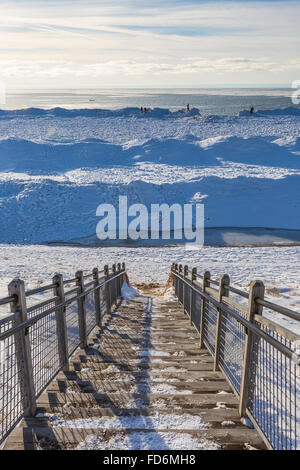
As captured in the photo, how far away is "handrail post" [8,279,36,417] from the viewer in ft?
10.9

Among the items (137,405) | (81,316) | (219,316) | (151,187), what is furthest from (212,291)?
(151,187)

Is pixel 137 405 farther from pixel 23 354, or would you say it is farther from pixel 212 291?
pixel 212 291

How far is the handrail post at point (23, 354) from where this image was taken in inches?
131

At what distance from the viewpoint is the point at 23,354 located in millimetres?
3422

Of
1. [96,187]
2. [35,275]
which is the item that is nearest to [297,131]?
[96,187]

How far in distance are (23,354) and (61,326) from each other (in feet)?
4.02

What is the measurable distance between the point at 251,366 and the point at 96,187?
2975 cm

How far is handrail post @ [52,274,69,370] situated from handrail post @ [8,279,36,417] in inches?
42.4

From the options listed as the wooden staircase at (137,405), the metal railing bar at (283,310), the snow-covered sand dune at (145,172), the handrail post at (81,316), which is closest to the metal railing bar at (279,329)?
the metal railing bar at (283,310)

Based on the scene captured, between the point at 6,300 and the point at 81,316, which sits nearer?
the point at 6,300

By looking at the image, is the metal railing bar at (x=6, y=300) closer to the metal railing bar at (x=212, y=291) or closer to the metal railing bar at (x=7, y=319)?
the metal railing bar at (x=7, y=319)

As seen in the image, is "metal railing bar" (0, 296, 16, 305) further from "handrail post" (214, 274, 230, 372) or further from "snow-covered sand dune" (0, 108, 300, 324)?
"snow-covered sand dune" (0, 108, 300, 324)

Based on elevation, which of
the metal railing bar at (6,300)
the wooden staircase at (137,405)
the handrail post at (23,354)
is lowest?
the wooden staircase at (137,405)

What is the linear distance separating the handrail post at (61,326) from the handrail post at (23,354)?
1.08 m
